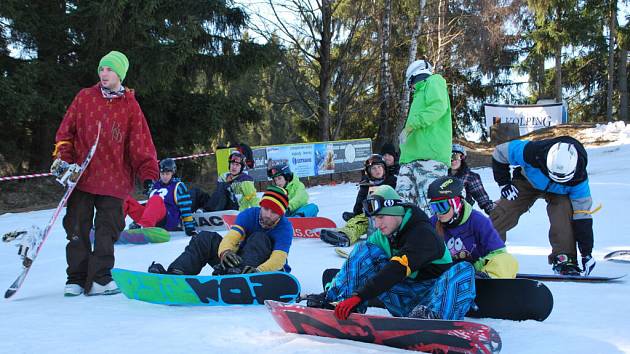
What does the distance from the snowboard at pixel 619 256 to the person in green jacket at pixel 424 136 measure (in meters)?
1.76

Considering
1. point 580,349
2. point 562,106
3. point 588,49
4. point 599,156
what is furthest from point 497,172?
point 588,49

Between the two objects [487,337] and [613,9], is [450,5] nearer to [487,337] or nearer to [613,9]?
[613,9]

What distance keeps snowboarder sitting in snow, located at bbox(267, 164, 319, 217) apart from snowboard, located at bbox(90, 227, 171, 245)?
1.66 metres

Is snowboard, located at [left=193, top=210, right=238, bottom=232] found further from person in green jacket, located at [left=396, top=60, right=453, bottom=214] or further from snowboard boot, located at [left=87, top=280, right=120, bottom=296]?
snowboard boot, located at [left=87, top=280, right=120, bottom=296]

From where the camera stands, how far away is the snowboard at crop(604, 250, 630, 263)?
539 cm

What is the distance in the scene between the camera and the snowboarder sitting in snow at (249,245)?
4.21 m

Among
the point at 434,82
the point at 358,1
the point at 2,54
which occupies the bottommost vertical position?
the point at 434,82

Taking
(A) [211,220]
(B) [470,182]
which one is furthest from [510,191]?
(A) [211,220]

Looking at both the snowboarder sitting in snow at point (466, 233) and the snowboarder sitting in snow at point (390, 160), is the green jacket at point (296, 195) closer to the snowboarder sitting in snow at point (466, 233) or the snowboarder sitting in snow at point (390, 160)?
the snowboarder sitting in snow at point (390, 160)

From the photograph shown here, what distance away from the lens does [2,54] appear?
1383 cm

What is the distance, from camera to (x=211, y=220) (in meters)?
8.40

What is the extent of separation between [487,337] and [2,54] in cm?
1430

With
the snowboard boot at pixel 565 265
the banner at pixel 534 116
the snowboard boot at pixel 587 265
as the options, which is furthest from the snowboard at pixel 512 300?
the banner at pixel 534 116

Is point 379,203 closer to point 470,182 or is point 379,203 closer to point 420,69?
point 420,69
